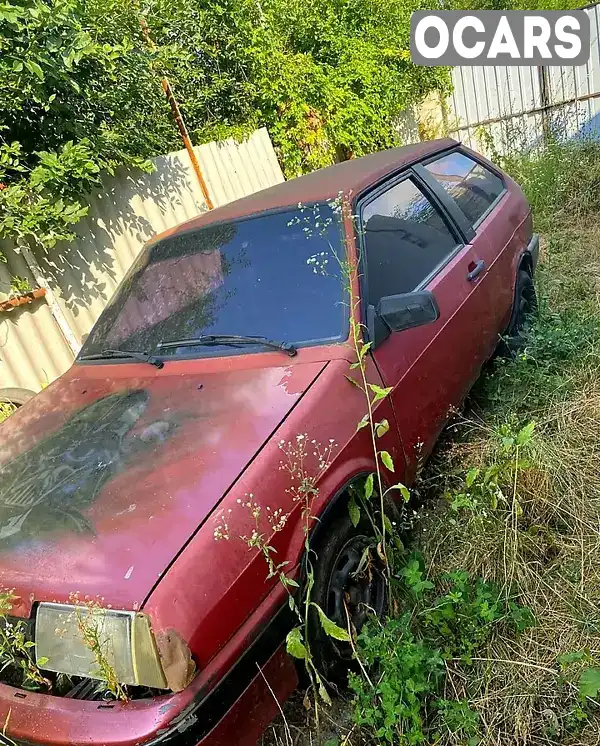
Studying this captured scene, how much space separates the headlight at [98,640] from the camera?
1.51 metres

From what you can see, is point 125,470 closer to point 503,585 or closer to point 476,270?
point 503,585

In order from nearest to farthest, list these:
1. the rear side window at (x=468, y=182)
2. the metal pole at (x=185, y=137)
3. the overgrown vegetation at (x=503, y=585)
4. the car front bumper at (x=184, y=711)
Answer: the car front bumper at (x=184, y=711) < the overgrown vegetation at (x=503, y=585) < the rear side window at (x=468, y=182) < the metal pole at (x=185, y=137)

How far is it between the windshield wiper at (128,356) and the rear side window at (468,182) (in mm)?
2006

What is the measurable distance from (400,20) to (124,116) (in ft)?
20.8

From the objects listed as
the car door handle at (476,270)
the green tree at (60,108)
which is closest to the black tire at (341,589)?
the car door handle at (476,270)

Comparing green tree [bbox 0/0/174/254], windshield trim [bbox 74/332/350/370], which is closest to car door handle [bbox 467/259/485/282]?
windshield trim [bbox 74/332/350/370]

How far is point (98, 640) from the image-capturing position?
1542 mm

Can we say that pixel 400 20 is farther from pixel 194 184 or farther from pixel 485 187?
pixel 485 187

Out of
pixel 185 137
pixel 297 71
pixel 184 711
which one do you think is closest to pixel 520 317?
pixel 184 711

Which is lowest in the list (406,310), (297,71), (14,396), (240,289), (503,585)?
(503,585)

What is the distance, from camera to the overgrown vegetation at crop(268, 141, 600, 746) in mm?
1877

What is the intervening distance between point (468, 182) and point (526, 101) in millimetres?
5918

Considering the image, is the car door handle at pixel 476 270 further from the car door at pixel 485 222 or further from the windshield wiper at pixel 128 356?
the windshield wiper at pixel 128 356

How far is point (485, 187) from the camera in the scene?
153 inches
